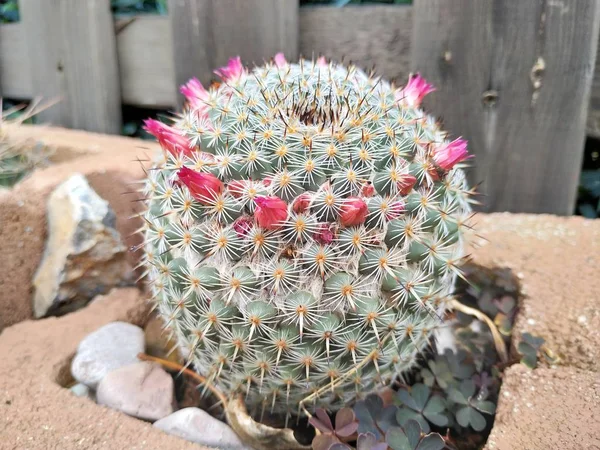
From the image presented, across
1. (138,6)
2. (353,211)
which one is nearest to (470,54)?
(353,211)

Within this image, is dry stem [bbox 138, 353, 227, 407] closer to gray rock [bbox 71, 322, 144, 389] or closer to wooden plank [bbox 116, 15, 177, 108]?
gray rock [bbox 71, 322, 144, 389]

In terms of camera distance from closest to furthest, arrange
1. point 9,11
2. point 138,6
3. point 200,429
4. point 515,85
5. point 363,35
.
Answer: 1. point 200,429
2. point 515,85
3. point 363,35
4. point 138,6
5. point 9,11

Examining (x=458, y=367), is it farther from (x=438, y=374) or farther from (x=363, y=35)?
(x=363, y=35)

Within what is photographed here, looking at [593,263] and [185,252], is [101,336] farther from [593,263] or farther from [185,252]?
[593,263]

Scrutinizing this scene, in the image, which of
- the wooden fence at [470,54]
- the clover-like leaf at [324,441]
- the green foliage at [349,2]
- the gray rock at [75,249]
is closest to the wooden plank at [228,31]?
the wooden fence at [470,54]

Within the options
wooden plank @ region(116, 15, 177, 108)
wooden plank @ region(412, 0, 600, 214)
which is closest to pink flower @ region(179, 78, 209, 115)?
wooden plank @ region(412, 0, 600, 214)

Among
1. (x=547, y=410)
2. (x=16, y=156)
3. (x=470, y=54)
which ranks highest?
(x=470, y=54)

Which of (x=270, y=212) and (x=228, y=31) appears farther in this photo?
(x=228, y=31)

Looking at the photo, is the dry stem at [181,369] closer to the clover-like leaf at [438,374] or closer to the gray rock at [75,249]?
the gray rock at [75,249]
